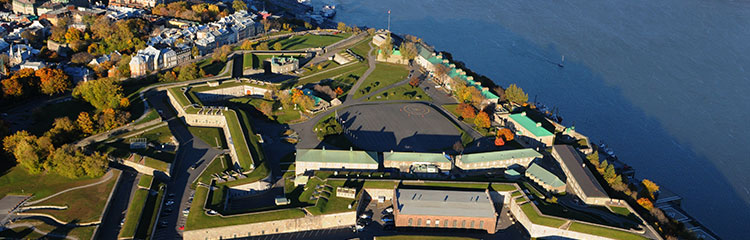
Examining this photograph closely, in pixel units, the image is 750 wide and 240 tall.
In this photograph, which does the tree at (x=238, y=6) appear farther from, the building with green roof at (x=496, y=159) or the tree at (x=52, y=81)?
the building with green roof at (x=496, y=159)

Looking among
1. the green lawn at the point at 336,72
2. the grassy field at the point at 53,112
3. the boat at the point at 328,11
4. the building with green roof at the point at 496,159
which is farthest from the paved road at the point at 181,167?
the boat at the point at 328,11

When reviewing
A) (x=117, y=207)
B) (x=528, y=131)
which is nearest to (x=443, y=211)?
(x=528, y=131)

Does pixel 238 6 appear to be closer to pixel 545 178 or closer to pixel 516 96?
pixel 516 96

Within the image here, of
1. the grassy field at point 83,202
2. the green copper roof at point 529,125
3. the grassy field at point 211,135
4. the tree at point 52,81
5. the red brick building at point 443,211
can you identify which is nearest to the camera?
the grassy field at point 83,202

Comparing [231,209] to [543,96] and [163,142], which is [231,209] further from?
[543,96]

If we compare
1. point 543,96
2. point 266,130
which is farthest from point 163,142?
point 543,96

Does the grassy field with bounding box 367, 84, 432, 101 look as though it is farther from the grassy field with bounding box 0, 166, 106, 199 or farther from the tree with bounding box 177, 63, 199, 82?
the grassy field with bounding box 0, 166, 106, 199

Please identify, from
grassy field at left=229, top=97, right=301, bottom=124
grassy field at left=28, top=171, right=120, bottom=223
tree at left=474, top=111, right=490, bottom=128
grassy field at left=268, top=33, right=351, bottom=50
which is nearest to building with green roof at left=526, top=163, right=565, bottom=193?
tree at left=474, top=111, right=490, bottom=128
